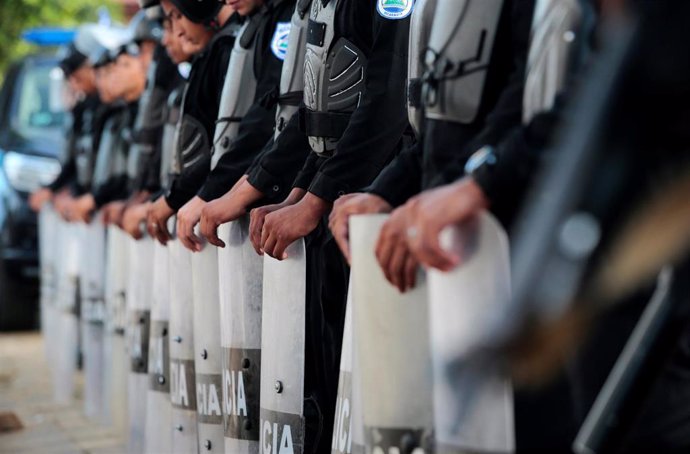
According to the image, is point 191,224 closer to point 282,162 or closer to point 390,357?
point 282,162

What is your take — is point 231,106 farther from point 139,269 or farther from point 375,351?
point 375,351

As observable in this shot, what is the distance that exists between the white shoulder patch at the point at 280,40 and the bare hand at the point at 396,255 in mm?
2180

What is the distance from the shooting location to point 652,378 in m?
2.33

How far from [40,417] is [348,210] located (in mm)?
5447

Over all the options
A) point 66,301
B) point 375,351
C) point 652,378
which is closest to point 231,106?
point 375,351

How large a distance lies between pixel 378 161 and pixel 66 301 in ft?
16.9

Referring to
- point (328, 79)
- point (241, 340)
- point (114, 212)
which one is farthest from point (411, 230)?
point (114, 212)

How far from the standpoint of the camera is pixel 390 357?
2879mm

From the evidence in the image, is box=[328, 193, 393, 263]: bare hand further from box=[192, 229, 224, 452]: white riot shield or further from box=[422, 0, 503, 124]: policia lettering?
box=[192, 229, 224, 452]: white riot shield

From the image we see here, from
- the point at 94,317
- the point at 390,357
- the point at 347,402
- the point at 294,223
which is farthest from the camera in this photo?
the point at 94,317

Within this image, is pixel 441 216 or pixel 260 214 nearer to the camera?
pixel 441 216

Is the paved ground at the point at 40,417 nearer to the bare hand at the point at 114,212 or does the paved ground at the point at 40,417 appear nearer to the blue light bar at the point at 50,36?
the bare hand at the point at 114,212

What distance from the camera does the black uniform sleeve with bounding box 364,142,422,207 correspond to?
10.4 feet

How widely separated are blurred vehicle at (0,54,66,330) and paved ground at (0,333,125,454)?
0.83m
